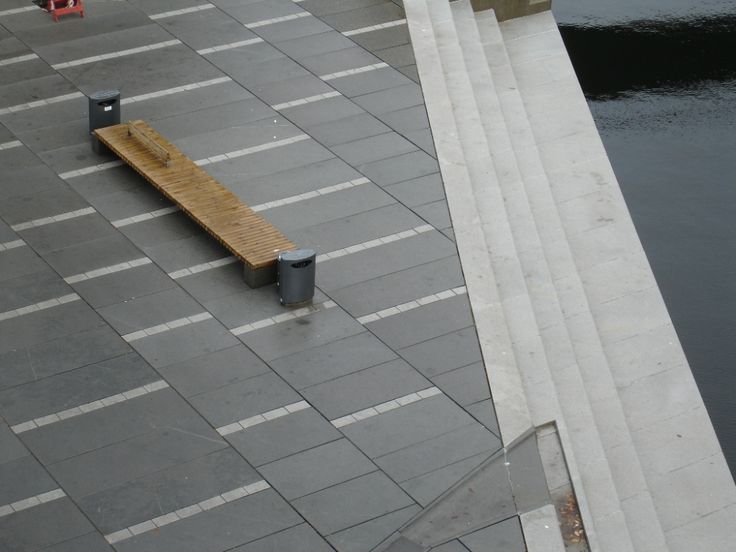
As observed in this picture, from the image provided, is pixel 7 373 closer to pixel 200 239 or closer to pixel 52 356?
pixel 52 356

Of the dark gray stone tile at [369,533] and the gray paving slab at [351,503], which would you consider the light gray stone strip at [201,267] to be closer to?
the gray paving slab at [351,503]

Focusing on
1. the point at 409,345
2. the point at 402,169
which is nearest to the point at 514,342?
the point at 409,345

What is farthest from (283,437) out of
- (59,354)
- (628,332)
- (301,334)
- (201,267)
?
(628,332)

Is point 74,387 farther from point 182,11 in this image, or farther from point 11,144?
point 182,11

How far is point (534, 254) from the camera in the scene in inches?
727

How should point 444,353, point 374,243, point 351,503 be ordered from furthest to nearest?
point 374,243, point 444,353, point 351,503

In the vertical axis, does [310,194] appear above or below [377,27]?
below

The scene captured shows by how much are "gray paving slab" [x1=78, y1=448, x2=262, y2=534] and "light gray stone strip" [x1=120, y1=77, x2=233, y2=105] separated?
859 centimetres

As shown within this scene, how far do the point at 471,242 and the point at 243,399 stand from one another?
4289 millimetres

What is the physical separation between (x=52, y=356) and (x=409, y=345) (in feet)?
14.1

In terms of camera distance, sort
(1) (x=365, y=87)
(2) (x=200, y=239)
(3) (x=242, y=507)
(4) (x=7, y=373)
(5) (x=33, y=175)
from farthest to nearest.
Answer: (1) (x=365, y=87)
(5) (x=33, y=175)
(2) (x=200, y=239)
(4) (x=7, y=373)
(3) (x=242, y=507)

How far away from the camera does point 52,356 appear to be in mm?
15445

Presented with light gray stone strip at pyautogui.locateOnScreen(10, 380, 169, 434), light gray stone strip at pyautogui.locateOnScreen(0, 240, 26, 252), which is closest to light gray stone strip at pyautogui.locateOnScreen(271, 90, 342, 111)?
light gray stone strip at pyautogui.locateOnScreen(0, 240, 26, 252)

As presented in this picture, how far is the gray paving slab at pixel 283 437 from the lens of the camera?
46.3 feet
